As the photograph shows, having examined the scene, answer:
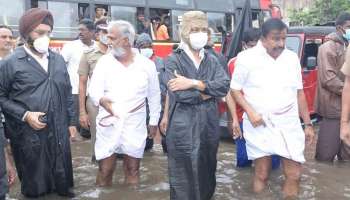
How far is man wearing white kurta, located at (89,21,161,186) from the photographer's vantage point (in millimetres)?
5211

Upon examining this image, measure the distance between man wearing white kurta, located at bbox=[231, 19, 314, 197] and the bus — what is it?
508cm

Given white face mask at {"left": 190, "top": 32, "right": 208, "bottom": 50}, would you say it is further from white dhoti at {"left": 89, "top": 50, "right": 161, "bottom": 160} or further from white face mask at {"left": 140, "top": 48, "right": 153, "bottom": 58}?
white face mask at {"left": 140, "top": 48, "right": 153, "bottom": 58}

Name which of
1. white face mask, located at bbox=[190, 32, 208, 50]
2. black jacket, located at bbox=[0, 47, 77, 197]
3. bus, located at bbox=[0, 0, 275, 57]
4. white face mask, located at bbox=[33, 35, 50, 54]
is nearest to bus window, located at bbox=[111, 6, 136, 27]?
bus, located at bbox=[0, 0, 275, 57]

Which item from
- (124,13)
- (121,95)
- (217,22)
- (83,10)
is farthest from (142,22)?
(121,95)

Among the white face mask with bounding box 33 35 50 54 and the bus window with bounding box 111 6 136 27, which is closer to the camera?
the white face mask with bounding box 33 35 50 54

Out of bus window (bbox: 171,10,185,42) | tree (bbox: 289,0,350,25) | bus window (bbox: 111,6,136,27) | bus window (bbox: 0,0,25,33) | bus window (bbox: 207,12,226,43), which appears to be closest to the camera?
bus window (bbox: 0,0,25,33)

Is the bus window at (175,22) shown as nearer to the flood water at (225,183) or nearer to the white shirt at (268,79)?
the flood water at (225,183)

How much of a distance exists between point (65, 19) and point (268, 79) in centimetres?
787

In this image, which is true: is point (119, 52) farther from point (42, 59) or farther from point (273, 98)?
point (273, 98)

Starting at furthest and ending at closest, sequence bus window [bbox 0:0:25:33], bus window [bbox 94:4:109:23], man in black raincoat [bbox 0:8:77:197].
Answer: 1. bus window [bbox 94:4:109:23]
2. bus window [bbox 0:0:25:33]
3. man in black raincoat [bbox 0:8:77:197]

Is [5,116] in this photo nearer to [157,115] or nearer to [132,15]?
[157,115]

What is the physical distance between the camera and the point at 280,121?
4.94 m

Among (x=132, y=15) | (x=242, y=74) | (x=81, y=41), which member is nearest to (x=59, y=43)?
(x=132, y=15)

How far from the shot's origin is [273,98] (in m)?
4.92
